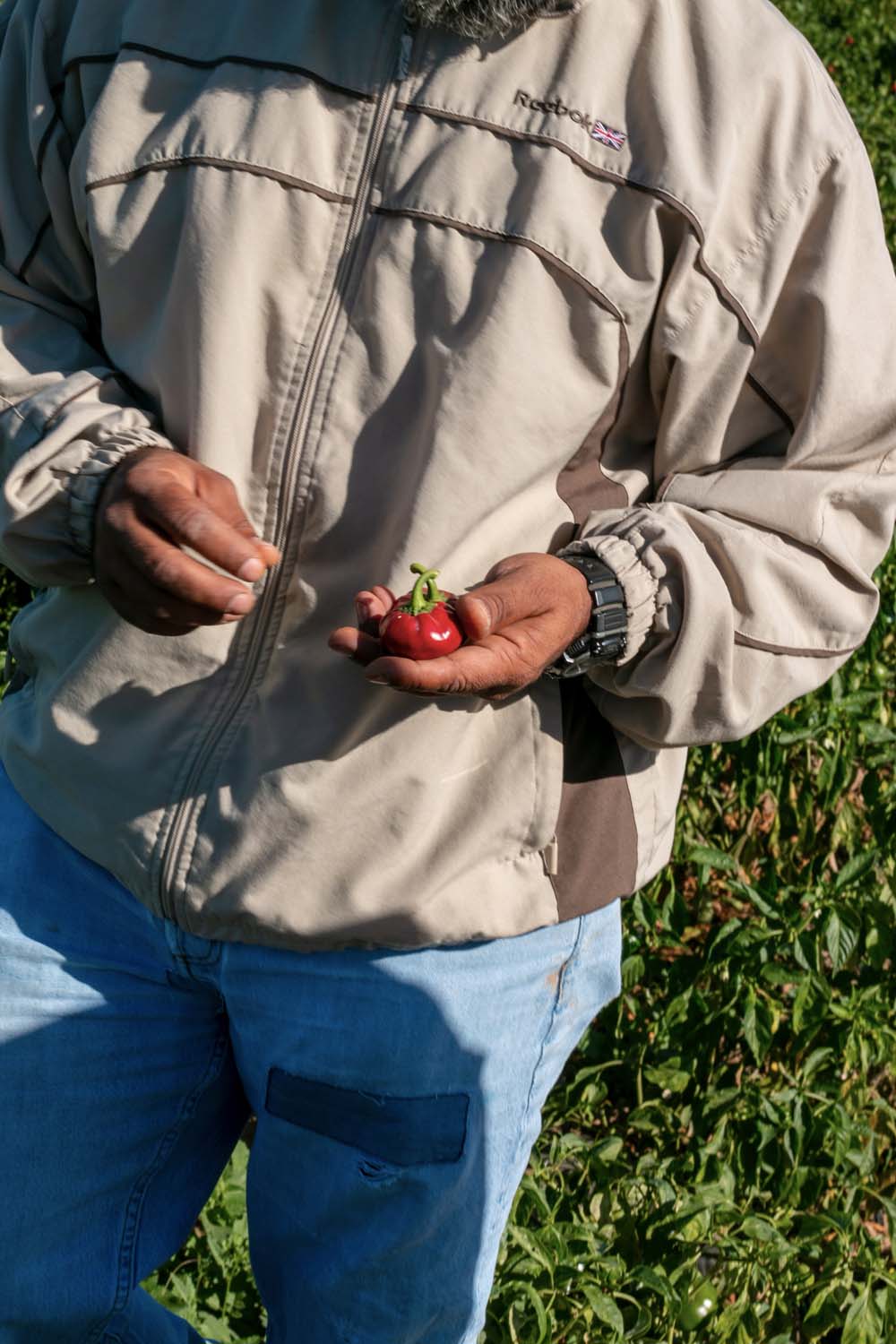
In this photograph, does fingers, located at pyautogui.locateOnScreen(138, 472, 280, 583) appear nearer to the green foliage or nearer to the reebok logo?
the reebok logo

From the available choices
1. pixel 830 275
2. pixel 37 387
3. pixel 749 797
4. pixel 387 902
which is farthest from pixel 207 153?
pixel 749 797

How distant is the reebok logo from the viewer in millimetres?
1703

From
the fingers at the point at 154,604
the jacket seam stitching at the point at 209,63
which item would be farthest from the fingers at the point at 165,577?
the jacket seam stitching at the point at 209,63

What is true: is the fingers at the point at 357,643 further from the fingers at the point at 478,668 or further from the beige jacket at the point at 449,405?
the beige jacket at the point at 449,405

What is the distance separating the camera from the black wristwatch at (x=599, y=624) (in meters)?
1.70

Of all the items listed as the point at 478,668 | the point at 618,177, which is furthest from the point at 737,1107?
the point at 618,177

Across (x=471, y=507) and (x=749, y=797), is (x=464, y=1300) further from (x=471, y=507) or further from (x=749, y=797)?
(x=749, y=797)

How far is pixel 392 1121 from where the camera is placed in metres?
1.78

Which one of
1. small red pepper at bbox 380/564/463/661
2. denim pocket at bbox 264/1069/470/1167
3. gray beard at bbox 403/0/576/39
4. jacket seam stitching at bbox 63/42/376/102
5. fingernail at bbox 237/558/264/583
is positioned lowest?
denim pocket at bbox 264/1069/470/1167

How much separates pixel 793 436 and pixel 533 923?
65 cm

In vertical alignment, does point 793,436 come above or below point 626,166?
below

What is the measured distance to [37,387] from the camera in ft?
6.15

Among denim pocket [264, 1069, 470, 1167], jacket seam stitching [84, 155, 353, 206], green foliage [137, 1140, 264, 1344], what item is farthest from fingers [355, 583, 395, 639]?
green foliage [137, 1140, 264, 1344]

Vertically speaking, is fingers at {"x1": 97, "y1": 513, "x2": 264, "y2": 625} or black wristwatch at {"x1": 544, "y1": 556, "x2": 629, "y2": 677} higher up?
black wristwatch at {"x1": 544, "y1": 556, "x2": 629, "y2": 677}
